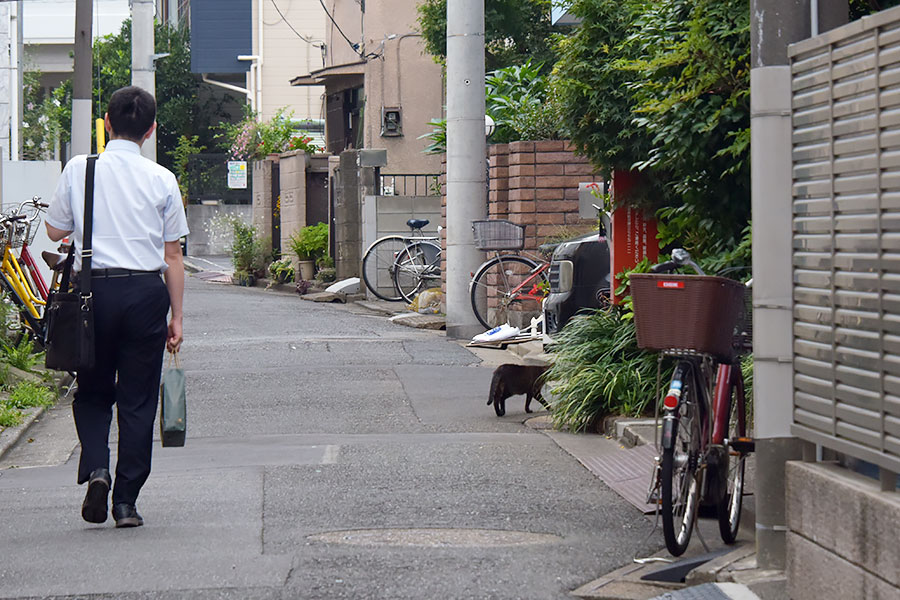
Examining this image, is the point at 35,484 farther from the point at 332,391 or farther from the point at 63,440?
the point at 332,391

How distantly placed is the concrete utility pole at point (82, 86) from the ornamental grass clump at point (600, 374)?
5888 mm

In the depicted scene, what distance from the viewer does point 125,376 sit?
556 centimetres

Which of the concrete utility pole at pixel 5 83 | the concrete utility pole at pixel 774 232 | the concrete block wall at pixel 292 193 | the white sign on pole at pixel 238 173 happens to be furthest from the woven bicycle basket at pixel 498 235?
the white sign on pole at pixel 238 173

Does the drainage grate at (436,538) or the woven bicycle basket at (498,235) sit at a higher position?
the woven bicycle basket at (498,235)

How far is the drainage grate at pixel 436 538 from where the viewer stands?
5.27m

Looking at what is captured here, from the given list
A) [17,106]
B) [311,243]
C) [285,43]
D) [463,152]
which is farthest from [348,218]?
[285,43]

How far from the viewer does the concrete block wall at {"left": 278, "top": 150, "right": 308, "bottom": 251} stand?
23.5m

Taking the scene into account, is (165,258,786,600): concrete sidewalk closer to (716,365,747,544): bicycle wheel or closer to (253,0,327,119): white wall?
(716,365,747,544): bicycle wheel

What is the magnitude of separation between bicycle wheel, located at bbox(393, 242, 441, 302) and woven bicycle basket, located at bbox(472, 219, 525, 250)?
502cm

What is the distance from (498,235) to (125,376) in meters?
7.96

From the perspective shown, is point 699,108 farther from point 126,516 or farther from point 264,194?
point 264,194

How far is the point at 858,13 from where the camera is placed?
595 centimetres

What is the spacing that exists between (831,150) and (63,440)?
588 cm

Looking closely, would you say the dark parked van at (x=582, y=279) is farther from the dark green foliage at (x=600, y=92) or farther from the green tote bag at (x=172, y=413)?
the green tote bag at (x=172, y=413)
